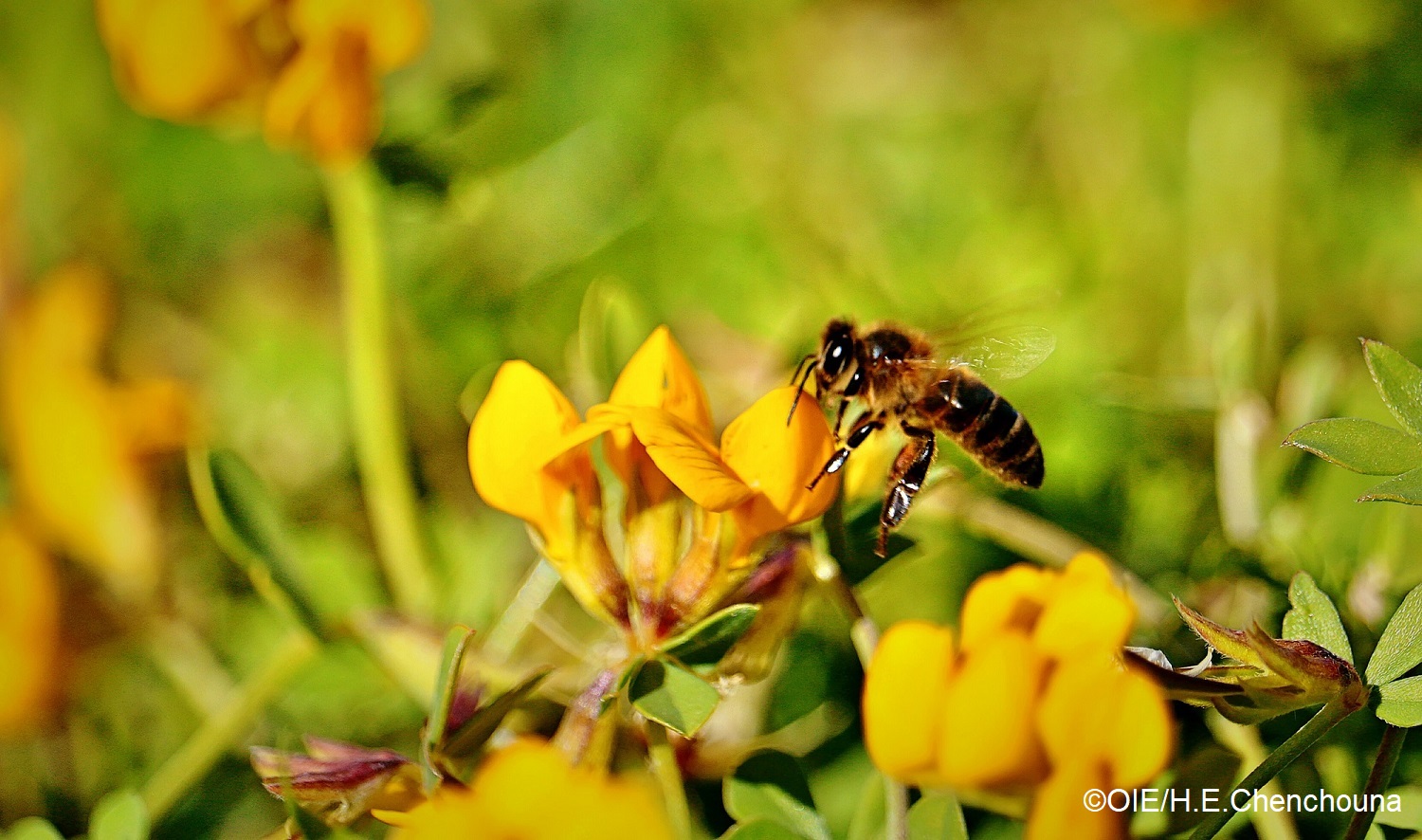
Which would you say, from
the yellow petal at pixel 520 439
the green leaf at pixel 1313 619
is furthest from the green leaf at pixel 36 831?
the green leaf at pixel 1313 619

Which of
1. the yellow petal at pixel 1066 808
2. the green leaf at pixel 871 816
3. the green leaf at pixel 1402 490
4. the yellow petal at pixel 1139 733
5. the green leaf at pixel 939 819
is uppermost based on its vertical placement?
the green leaf at pixel 1402 490

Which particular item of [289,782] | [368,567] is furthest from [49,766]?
[289,782]

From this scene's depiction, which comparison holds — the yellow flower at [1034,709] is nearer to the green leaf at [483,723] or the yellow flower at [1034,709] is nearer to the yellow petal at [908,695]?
the yellow petal at [908,695]

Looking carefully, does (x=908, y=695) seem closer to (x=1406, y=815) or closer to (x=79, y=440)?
(x=1406, y=815)

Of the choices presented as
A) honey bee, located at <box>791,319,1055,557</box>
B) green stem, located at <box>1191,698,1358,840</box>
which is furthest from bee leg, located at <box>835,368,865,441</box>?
green stem, located at <box>1191,698,1358,840</box>

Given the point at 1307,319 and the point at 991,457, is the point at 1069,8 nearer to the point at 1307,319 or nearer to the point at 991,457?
the point at 1307,319

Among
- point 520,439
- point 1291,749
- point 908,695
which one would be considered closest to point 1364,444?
point 1291,749

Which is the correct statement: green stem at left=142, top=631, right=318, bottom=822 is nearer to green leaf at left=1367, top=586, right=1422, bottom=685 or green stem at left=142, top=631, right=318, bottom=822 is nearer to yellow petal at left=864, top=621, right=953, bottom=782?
yellow petal at left=864, top=621, right=953, bottom=782
